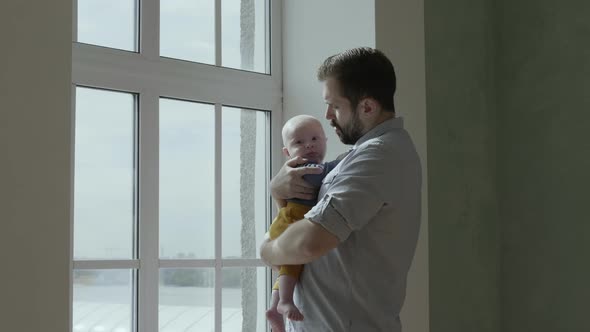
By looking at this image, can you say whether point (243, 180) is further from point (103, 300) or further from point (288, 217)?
point (288, 217)

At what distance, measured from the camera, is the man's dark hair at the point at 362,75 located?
2.11m

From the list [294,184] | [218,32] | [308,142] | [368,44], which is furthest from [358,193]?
[218,32]

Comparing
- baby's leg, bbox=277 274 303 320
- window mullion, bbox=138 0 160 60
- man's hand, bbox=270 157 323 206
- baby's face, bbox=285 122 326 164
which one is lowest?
baby's leg, bbox=277 274 303 320

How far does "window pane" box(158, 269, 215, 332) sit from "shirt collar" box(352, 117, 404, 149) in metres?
0.91

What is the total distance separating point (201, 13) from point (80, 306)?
1.06 metres

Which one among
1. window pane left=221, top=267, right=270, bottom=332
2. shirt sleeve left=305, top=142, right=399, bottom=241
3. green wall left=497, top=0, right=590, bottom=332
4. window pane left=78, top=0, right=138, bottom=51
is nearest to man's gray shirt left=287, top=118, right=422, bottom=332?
shirt sleeve left=305, top=142, right=399, bottom=241

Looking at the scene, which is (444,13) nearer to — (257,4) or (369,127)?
(257,4)

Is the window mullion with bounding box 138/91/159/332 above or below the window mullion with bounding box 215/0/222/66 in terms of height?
below

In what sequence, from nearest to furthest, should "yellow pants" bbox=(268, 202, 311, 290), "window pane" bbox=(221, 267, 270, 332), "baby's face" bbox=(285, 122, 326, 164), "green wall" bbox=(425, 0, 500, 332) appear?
"yellow pants" bbox=(268, 202, 311, 290)
"baby's face" bbox=(285, 122, 326, 164)
"window pane" bbox=(221, 267, 270, 332)
"green wall" bbox=(425, 0, 500, 332)

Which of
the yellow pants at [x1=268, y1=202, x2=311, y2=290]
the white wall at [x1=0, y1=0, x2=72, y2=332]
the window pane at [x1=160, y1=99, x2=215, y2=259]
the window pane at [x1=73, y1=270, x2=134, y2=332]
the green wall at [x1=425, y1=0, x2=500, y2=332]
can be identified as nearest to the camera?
the white wall at [x1=0, y1=0, x2=72, y2=332]

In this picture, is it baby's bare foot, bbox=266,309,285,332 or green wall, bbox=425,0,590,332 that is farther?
green wall, bbox=425,0,590,332

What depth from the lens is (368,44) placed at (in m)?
2.90

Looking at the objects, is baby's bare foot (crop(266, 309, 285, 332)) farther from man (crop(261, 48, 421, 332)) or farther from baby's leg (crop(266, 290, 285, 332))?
man (crop(261, 48, 421, 332))

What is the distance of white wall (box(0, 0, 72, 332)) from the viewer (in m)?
1.94
